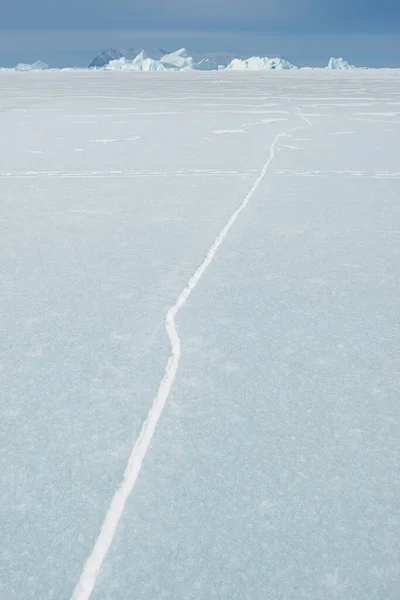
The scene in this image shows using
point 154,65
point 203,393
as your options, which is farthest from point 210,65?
point 203,393

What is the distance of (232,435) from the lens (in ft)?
6.67

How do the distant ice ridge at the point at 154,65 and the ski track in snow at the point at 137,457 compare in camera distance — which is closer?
the ski track in snow at the point at 137,457

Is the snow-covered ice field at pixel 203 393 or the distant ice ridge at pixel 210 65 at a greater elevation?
the snow-covered ice field at pixel 203 393

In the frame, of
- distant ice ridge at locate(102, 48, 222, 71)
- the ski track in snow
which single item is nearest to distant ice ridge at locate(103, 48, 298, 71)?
distant ice ridge at locate(102, 48, 222, 71)

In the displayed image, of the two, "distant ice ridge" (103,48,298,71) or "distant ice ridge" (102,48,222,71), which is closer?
"distant ice ridge" (102,48,222,71)

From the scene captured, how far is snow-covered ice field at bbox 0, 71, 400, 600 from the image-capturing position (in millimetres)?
1549

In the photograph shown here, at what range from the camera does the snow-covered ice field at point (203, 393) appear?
1.55m

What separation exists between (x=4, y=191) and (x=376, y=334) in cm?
372

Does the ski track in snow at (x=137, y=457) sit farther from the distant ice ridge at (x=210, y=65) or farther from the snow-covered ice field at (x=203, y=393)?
the distant ice ridge at (x=210, y=65)

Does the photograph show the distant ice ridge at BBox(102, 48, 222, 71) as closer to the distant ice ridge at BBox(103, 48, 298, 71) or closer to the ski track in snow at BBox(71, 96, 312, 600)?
the distant ice ridge at BBox(103, 48, 298, 71)

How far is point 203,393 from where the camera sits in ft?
7.48

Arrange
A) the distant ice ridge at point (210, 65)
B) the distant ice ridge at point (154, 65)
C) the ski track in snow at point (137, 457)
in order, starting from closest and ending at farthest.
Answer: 1. the ski track in snow at point (137, 457)
2. the distant ice ridge at point (154, 65)
3. the distant ice ridge at point (210, 65)

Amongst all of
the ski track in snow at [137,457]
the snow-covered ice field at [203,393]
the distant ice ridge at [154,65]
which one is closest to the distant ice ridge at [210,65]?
the distant ice ridge at [154,65]

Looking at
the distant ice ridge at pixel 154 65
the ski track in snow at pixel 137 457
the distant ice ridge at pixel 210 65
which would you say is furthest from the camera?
the distant ice ridge at pixel 210 65
